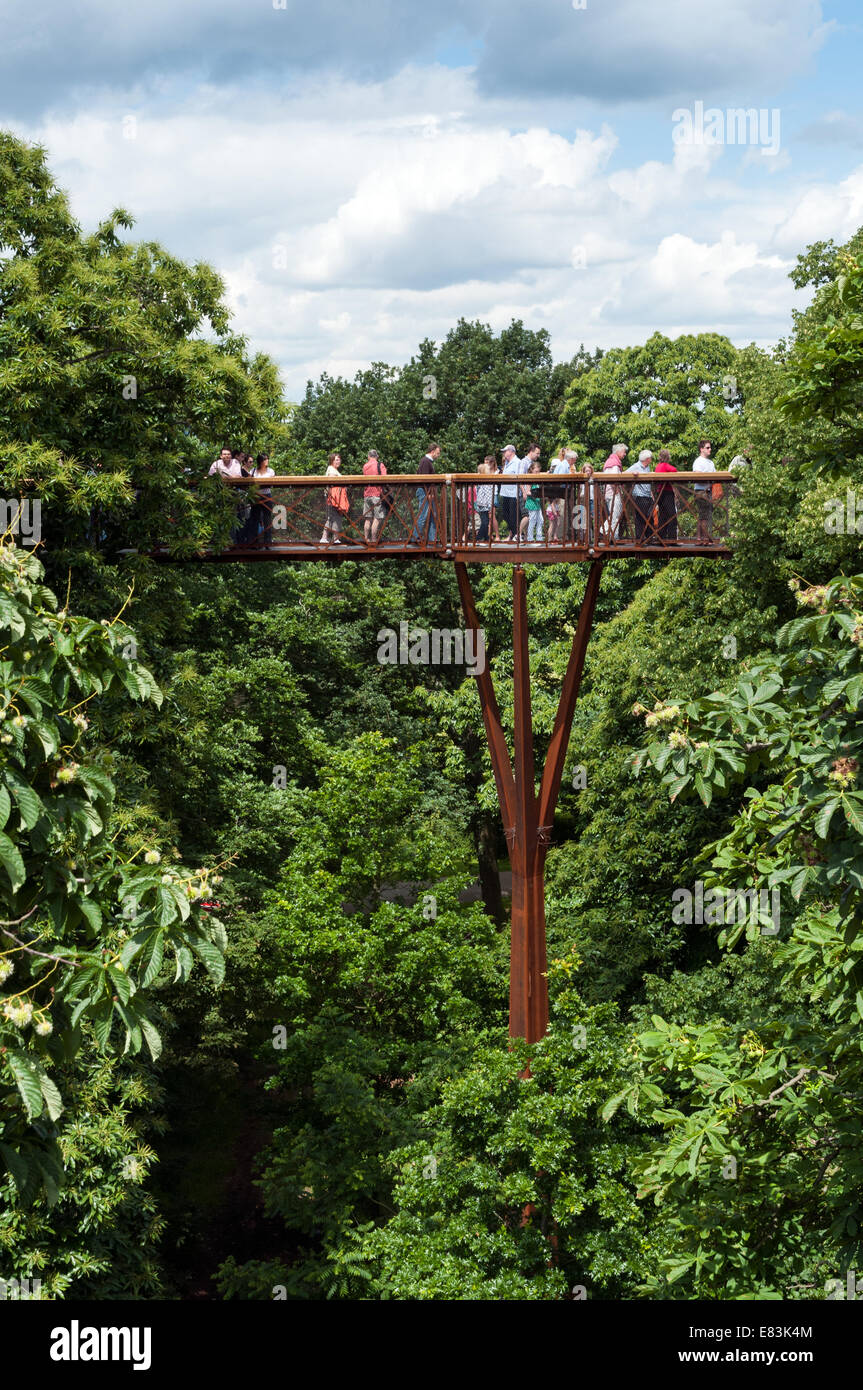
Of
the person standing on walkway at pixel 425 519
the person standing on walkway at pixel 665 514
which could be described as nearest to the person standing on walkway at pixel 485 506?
the person standing on walkway at pixel 425 519

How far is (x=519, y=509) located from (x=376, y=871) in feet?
21.1

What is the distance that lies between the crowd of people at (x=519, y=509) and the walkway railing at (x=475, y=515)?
0.01 metres

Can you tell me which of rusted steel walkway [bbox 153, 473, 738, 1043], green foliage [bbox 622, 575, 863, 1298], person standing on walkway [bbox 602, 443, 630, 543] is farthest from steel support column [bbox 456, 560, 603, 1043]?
green foliage [bbox 622, 575, 863, 1298]

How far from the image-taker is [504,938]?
20.6 meters

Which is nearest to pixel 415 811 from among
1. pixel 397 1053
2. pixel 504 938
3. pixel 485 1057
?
pixel 504 938

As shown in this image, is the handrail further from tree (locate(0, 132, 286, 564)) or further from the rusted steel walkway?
tree (locate(0, 132, 286, 564))

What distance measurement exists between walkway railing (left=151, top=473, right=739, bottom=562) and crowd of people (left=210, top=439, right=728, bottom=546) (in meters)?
0.01

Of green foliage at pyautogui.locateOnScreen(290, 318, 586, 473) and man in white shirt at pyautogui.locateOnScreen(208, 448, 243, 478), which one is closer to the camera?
man in white shirt at pyautogui.locateOnScreen(208, 448, 243, 478)

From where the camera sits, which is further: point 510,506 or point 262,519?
point 262,519

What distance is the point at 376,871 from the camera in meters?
20.0

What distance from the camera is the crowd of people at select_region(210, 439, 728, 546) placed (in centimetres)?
1661

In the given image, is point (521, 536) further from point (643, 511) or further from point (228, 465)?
point (228, 465)

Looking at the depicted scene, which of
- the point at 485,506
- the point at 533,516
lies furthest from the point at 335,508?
the point at 533,516
